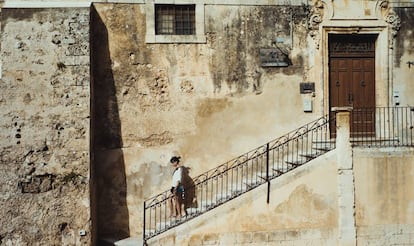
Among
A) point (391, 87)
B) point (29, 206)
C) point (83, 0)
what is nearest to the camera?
point (29, 206)

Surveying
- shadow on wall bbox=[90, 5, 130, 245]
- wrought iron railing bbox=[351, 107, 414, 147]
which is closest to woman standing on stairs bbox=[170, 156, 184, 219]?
shadow on wall bbox=[90, 5, 130, 245]

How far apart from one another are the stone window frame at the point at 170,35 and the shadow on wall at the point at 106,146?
1.05 meters

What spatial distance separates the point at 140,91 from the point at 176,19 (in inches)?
80.3

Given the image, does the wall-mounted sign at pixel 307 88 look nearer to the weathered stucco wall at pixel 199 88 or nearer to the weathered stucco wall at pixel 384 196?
the weathered stucco wall at pixel 199 88

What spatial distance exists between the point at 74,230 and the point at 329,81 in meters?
7.13

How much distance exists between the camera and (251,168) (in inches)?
508

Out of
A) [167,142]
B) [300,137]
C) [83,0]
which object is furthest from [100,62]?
[300,137]

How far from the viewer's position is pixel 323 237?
11477mm

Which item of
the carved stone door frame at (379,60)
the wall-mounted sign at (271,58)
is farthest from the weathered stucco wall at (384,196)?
the wall-mounted sign at (271,58)

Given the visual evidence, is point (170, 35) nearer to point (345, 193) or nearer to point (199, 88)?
point (199, 88)

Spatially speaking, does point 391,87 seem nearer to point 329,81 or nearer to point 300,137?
point 329,81

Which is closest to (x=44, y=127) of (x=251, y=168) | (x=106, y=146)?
(x=106, y=146)

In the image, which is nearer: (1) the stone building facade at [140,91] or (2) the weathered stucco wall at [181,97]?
(1) the stone building facade at [140,91]

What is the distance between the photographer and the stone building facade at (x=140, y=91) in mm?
11273
